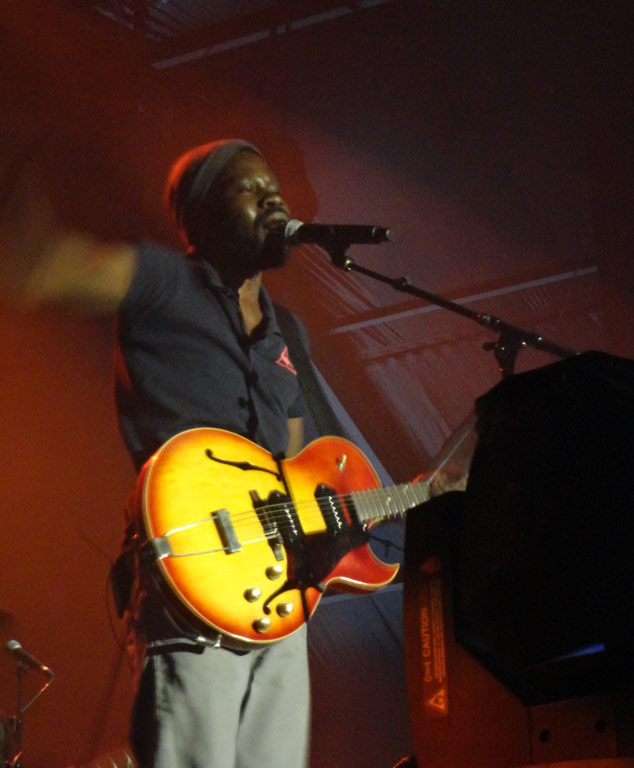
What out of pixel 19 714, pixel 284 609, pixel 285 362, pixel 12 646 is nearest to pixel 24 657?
pixel 12 646

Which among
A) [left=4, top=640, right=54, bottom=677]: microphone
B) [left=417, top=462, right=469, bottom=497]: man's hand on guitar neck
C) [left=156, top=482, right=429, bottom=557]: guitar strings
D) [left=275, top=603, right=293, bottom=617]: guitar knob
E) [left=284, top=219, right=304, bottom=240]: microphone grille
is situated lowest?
[left=4, top=640, right=54, bottom=677]: microphone

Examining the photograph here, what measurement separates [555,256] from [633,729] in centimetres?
289

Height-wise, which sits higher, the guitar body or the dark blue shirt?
the dark blue shirt

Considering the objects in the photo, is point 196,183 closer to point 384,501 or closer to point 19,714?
point 384,501

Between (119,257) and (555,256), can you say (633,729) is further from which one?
(555,256)

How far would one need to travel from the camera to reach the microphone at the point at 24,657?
347 cm

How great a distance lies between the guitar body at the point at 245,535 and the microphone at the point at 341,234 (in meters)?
0.61

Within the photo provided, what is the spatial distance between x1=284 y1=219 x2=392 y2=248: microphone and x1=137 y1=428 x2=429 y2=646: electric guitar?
580 millimetres

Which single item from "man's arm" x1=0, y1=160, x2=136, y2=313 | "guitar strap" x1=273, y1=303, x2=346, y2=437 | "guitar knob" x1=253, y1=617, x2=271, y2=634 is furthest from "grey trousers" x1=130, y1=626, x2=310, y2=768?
"man's arm" x1=0, y1=160, x2=136, y2=313

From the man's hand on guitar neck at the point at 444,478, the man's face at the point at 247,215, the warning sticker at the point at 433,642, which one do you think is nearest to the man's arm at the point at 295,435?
the man's hand on guitar neck at the point at 444,478

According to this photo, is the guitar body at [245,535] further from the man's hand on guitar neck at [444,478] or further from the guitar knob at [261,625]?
the man's hand on guitar neck at [444,478]

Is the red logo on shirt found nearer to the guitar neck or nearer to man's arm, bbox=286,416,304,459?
man's arm, bbox=286,416,304,459

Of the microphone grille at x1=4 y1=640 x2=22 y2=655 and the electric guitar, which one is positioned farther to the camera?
the microphone grille at x1=4 y1=640 x2=22 y2=655

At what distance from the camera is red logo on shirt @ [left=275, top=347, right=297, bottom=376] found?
271 centimetres
